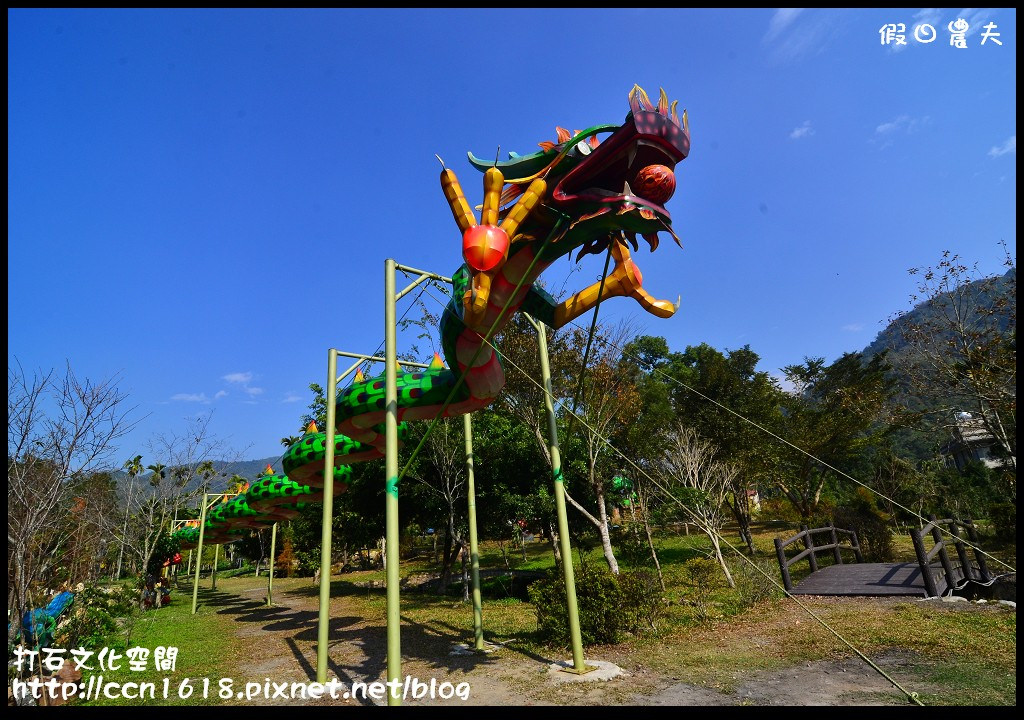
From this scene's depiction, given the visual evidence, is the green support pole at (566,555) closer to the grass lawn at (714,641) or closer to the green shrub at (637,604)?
the grass lawn at (714,641)

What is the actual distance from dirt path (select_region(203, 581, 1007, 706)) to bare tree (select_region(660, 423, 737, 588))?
6.54 m

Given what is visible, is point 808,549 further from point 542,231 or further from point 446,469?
point 542,231

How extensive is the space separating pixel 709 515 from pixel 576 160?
12708 mm

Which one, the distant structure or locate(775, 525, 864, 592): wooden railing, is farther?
the distant structure

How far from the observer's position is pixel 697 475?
15.4 m

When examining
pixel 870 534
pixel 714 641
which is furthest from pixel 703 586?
pixel 870 534

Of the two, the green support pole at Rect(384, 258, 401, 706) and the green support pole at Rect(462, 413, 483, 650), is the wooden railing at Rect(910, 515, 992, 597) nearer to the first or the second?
the green support pole at Rect(462, 413, 483, 650)

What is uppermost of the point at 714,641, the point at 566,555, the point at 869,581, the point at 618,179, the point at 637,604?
the point at 618,179

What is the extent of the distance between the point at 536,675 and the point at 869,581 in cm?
768

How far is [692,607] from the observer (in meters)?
10.4

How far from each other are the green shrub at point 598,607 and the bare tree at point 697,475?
521 centimetres

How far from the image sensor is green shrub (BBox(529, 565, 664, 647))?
7961 mm

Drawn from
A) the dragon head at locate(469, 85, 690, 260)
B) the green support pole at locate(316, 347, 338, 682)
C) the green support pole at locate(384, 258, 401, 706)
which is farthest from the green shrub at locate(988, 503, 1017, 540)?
the green support pole at locate(316, 347, 338, 682)

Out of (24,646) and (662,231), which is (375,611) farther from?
(662,231)
